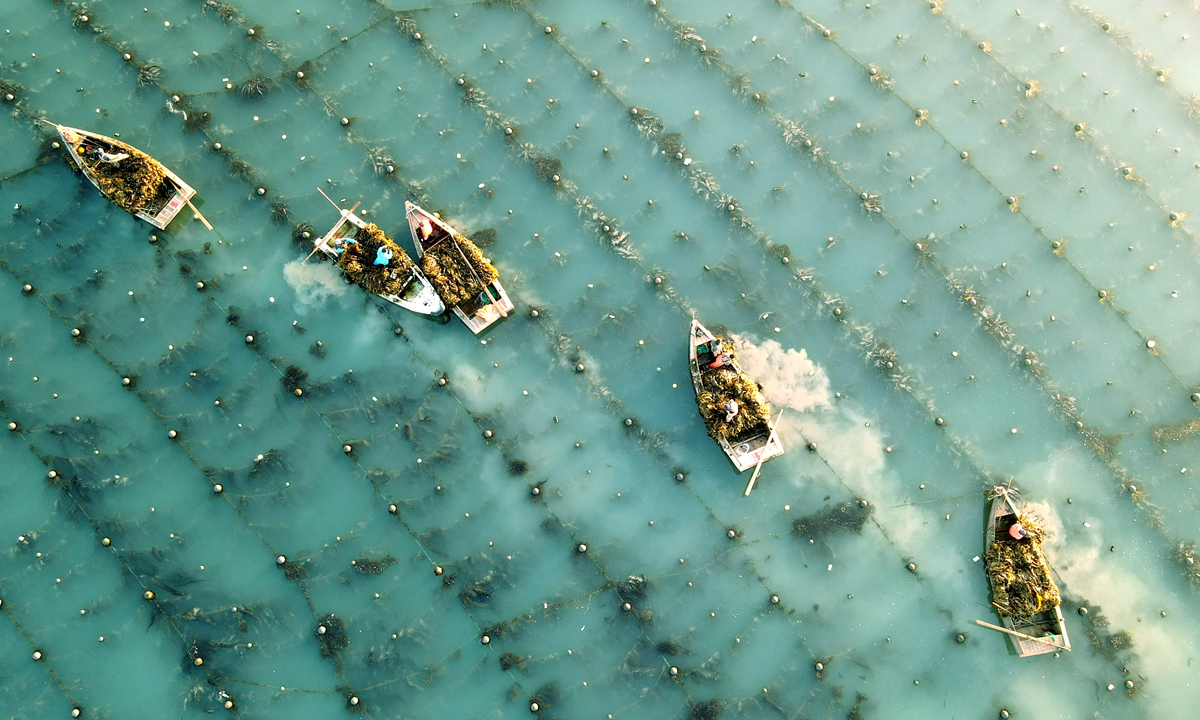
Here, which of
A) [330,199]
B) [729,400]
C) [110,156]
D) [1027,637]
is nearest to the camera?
[729,400]

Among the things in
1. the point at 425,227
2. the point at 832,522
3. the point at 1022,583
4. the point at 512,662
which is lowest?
→ the point at 512,662

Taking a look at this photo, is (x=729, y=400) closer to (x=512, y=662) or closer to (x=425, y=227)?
(x=512, y=662)

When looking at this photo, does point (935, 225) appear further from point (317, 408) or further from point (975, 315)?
point (317, 408)

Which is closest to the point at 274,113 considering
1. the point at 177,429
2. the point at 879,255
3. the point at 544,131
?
the point at 544,131

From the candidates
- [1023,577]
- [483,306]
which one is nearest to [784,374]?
[1023,577]

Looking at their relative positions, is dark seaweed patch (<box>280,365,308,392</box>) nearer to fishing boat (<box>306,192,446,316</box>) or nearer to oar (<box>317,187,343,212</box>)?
fishing boat (<box>306,192,446,316</box>)

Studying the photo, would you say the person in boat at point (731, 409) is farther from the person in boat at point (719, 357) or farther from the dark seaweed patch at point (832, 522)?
the dark seaweed patch at point (832, 522)

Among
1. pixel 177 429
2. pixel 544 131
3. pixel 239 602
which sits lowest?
pixel 239 602
